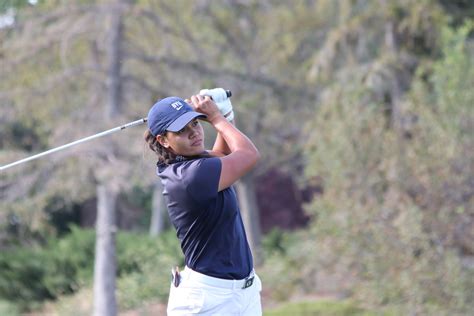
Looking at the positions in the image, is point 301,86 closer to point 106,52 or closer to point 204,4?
point 204,4

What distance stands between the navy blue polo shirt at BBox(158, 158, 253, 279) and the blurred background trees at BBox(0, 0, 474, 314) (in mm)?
4263

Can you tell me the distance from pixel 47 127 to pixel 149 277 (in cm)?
259

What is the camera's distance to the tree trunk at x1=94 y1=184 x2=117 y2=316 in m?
11.3

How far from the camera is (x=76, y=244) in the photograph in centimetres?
1683

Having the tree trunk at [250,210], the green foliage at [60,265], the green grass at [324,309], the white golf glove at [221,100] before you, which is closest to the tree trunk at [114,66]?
the green foliage at [60,265]

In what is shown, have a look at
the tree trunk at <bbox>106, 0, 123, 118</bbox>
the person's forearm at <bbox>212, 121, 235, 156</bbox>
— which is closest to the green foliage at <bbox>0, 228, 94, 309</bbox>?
the tree trunk at <bbox>106, 0, 123, 118</bbox>

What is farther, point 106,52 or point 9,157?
point 106,52

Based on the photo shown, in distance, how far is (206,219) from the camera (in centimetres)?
395

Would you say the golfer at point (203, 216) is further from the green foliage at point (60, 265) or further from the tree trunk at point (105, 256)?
the green foliage at point (60, 265)

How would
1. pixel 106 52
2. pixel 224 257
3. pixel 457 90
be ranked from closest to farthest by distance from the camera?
pixel 224 257, pixel 457 90, pixel 106 52

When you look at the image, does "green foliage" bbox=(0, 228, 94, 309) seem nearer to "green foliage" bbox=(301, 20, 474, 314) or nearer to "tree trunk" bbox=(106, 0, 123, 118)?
"tree trunk" bbox=(106, 0, 123, 118)

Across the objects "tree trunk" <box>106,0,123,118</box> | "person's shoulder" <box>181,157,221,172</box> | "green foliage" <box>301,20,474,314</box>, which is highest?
"tree trunk" <box>106,0,123,118</box>

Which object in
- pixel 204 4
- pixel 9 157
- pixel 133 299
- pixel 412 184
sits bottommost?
pixel 133 299

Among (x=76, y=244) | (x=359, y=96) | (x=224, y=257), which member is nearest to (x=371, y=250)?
(x=359, y=96)
